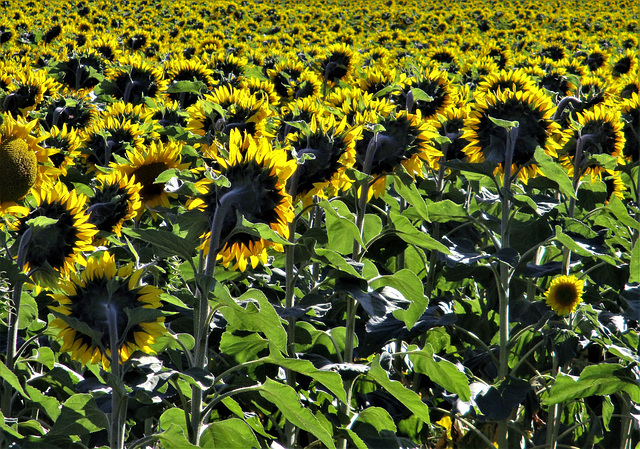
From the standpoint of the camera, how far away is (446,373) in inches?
78.1

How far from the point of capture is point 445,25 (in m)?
15.2

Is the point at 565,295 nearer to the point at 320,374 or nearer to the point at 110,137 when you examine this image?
the point at 320,374

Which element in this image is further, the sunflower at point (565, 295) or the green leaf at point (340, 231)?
the sunflower at point (565, 295)

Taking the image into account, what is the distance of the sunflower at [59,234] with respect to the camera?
1559 millimetres

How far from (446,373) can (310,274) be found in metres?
0.73

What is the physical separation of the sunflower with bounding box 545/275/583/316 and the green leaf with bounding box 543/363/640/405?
0.89 feet

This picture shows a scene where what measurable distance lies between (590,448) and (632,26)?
1502 cm

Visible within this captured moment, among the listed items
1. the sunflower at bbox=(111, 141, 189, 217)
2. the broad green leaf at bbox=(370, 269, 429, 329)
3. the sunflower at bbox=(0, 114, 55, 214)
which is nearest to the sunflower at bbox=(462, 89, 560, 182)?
the broad green leaf at bbox=(370, 269, 429, 329)

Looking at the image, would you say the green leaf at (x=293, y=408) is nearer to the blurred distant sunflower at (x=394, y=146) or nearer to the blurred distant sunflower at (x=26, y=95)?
the blurred distant sunflower at (x=394, y=146)

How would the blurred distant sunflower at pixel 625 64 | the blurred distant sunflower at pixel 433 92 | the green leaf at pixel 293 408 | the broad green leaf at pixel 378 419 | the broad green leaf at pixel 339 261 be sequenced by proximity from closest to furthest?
the green leaf at pixel 293 408 → the broad green leaf at pixel 339 261 → the broad green leaf at pixel 378 419 → the blurred distant sunflower at pixel 433 92 → the blurred distant sunflower at pixel 625 64

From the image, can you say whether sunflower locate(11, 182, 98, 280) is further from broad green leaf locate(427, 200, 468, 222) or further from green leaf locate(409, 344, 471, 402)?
broad green leaf locate(427, 200, 468, 222)

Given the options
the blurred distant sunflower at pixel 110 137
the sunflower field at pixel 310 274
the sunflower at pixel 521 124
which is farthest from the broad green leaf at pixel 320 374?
the blurred distant sunflower at pixel 110 137

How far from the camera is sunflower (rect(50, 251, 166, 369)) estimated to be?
56.4 inches

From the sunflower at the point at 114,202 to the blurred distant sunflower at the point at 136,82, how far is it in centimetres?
223
